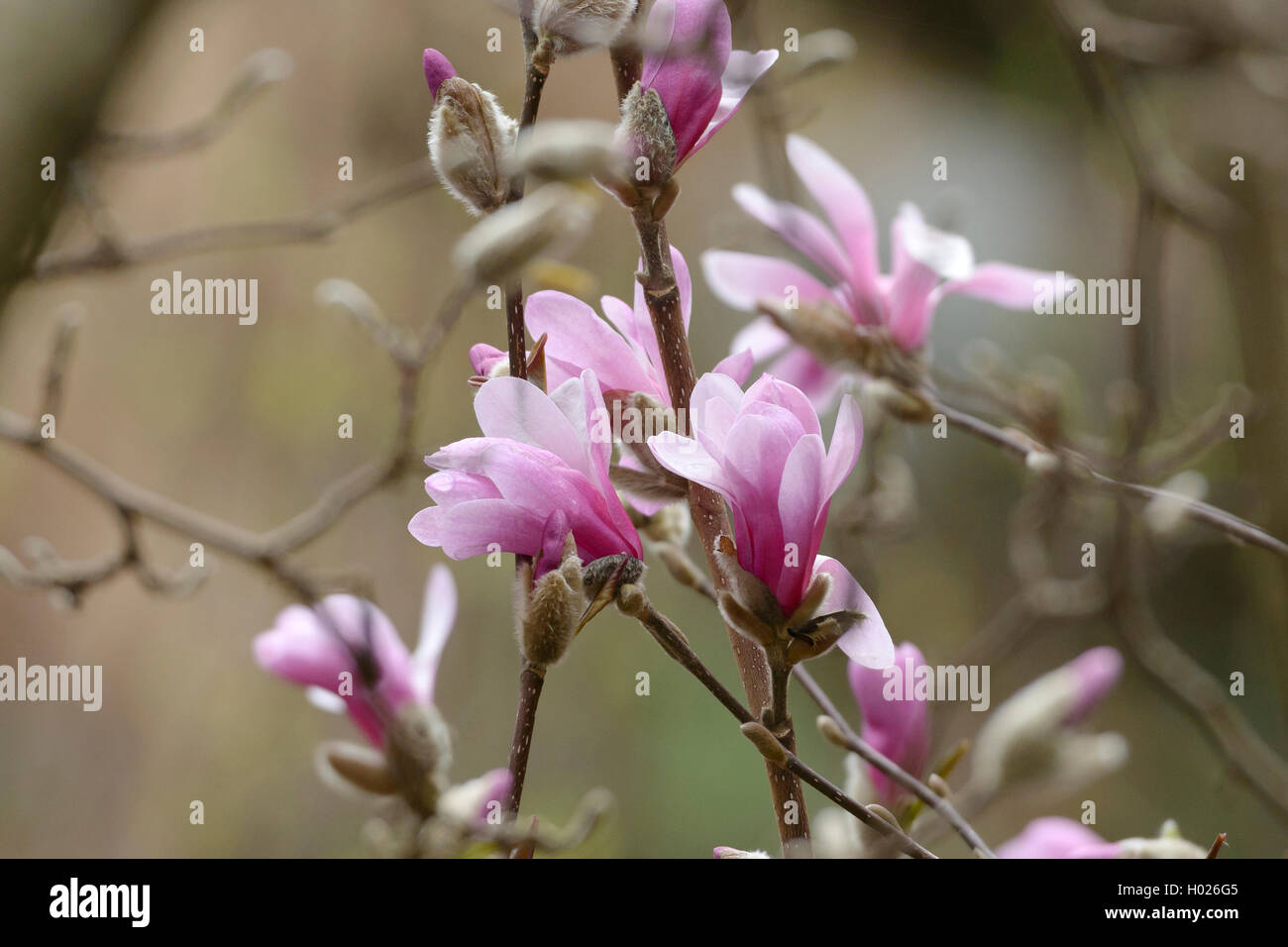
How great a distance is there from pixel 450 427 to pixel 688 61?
39.1 inches

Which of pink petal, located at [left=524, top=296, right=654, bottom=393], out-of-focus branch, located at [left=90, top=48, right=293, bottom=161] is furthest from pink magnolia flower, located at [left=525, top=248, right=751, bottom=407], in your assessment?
out-of-focus branch, located at [left=90, top=48, right=293, bottom=161]

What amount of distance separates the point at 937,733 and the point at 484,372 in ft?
0.89

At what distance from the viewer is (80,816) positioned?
3.65 ft

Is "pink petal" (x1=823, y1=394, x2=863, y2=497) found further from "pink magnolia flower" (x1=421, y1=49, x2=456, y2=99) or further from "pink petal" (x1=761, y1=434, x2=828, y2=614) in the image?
"pink magnolia flower" (x1=421, y1=49, x2=456, y2=99)

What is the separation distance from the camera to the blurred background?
105cm

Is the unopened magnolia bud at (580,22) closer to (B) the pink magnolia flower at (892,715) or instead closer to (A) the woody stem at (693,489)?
(A) the woody stem at (693,489)

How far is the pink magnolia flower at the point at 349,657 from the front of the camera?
1.07 feet

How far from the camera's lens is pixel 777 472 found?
0.79 ft

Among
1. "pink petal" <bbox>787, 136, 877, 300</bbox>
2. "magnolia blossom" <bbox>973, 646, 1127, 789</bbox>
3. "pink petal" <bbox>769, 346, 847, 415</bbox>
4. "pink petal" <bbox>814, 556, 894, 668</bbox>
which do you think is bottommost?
"magnolia blossom" <bbox>973, 646, 1127, 789</bbox>

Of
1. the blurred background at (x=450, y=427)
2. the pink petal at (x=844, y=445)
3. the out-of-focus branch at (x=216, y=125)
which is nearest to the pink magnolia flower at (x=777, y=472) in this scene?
the pink petal at (x=844, y=445)

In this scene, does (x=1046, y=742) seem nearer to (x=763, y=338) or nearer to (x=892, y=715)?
(x=892, y=715)

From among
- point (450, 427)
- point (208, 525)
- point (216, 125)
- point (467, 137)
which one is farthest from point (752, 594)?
point (450, 427)

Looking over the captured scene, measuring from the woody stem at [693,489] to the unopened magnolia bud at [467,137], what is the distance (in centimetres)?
4
